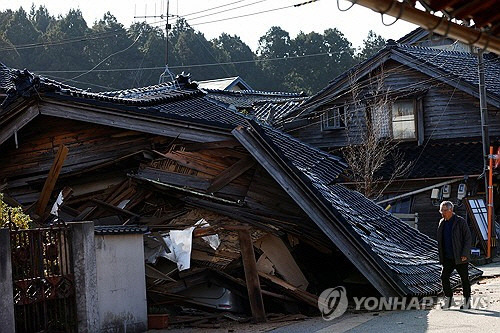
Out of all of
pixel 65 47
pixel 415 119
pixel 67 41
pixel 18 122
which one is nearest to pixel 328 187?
pixel 18 122

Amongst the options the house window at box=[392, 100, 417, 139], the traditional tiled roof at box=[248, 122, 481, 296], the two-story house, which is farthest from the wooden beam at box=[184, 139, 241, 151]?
the house window at box=[392, 100, 417, 139]

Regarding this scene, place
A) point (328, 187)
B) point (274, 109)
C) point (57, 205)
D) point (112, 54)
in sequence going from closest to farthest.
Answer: point (57, 205) < point (328, 187) < point (274, 109) < point (112, 54)

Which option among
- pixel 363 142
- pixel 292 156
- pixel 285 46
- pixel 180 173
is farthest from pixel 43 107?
pixel 285 46

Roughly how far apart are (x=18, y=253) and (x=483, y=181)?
73.1 ft

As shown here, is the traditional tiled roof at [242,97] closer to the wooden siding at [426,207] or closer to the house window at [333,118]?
the house window at [333,118]

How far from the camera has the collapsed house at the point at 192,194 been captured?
1469 centimetres

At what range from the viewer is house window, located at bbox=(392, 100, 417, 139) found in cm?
3375

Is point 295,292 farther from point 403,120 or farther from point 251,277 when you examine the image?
point 403,120

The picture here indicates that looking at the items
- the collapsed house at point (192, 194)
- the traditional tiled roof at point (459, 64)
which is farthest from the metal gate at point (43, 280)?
the traditional tiled roof at point (459, 64)

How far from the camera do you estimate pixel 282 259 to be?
1568cm

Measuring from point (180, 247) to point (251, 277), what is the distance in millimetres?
1218

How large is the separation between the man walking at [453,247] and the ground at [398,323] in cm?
38

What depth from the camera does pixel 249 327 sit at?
43.9 ft

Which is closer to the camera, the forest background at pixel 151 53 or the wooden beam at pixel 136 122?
the wooden beam at pixel 136 122
